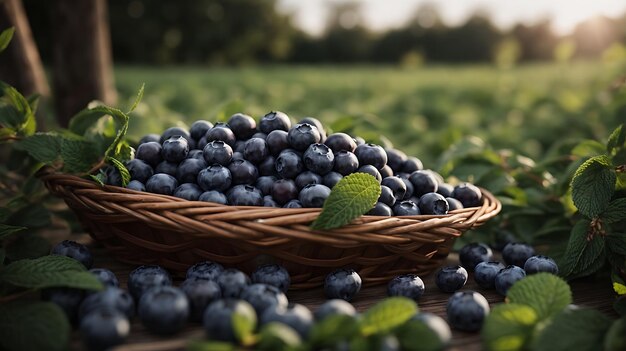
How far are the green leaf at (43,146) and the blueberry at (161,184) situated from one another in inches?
11.7

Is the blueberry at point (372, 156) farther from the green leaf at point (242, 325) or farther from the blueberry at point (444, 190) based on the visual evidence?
the green leaf at point (242, 325)

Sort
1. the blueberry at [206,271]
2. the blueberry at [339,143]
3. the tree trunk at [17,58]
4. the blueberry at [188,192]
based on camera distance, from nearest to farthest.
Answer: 1. the blueberry at [206,271]
2. the blueberry at [188,192]
3. the blueberry at [339,143]
4. the tree trunk at [17,58]

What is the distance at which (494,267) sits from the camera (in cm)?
129

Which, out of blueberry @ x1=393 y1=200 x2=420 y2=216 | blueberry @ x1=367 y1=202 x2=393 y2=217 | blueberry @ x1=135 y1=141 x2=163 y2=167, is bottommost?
blueberry @ x1=393 y1=200 x2=420 y2=216

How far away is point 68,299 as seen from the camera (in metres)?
1.03

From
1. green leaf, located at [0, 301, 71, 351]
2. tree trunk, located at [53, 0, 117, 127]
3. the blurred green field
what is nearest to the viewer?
green leaf, located at [0, 301, 71, 351]

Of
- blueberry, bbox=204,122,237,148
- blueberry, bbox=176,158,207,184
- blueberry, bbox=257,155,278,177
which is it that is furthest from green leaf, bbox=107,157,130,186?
blueberry, bbox=257,155,278,177

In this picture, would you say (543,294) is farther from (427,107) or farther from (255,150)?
(427,107)

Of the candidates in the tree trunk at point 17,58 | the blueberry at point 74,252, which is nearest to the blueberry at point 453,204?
the blueberry at point 74,252

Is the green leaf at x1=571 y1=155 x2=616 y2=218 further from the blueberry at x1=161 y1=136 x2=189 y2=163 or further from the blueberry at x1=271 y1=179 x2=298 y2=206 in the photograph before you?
the blueberry at x1=161 y1=136 x2=189 y2=163

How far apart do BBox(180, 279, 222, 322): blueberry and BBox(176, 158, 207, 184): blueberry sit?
1.06 ft

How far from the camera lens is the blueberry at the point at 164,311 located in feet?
3.13

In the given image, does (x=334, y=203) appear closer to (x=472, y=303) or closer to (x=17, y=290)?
(x=472, y=303)

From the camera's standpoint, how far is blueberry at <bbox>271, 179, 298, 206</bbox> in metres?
1.23
